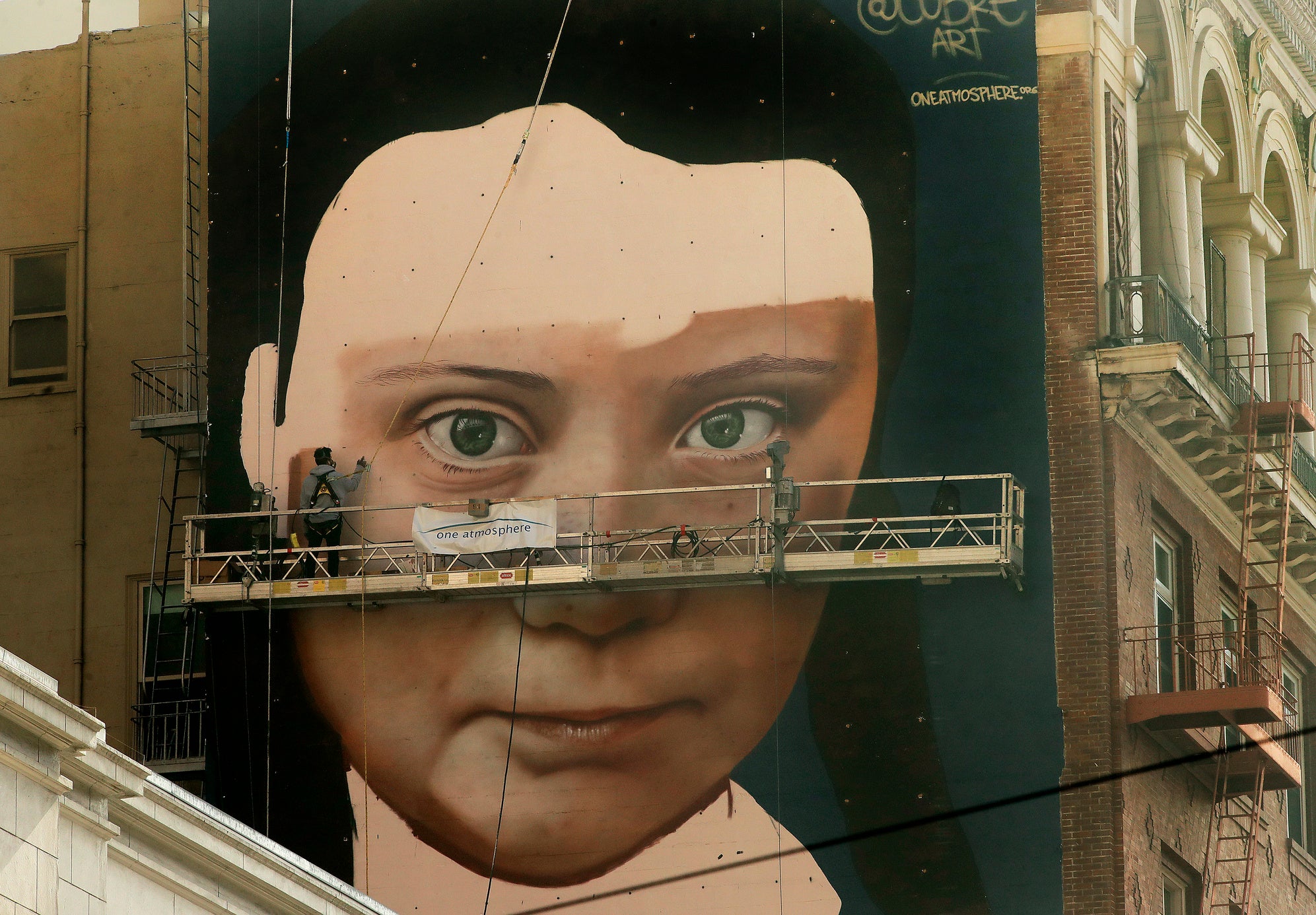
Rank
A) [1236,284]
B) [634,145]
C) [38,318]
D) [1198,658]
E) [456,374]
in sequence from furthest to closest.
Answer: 1. [38,318]
2. [1236,284]
3. [456,374]
4. [1198,658]
5. [634,145]

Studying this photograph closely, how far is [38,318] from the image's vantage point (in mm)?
41219

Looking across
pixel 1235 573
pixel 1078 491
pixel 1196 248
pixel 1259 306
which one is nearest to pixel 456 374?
pixel 1078 491

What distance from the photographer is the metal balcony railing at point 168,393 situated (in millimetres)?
37656

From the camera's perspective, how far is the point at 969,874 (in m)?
31.8

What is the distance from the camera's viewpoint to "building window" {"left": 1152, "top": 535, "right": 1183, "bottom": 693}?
3441 centimetres

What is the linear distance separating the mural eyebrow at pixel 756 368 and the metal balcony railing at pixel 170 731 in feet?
29.6

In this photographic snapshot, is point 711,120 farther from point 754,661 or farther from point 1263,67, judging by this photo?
point 1263,67

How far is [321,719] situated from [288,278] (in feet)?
21.9

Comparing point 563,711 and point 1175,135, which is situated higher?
point 1175,135

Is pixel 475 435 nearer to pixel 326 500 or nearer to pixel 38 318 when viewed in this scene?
pixel 326 500

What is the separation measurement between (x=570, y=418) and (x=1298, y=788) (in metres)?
14.5

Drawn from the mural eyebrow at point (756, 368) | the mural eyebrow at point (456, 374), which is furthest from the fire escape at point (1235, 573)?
the mural eyebrow at point (456, 374)

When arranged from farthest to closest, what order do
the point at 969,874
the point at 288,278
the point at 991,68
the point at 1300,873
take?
1. the point at 1300,873
2. the point at 288,278
3. the point at 991,68
4. the point at 969,874

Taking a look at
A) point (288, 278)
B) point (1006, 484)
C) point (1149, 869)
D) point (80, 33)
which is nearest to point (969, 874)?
point (1149, 869)
